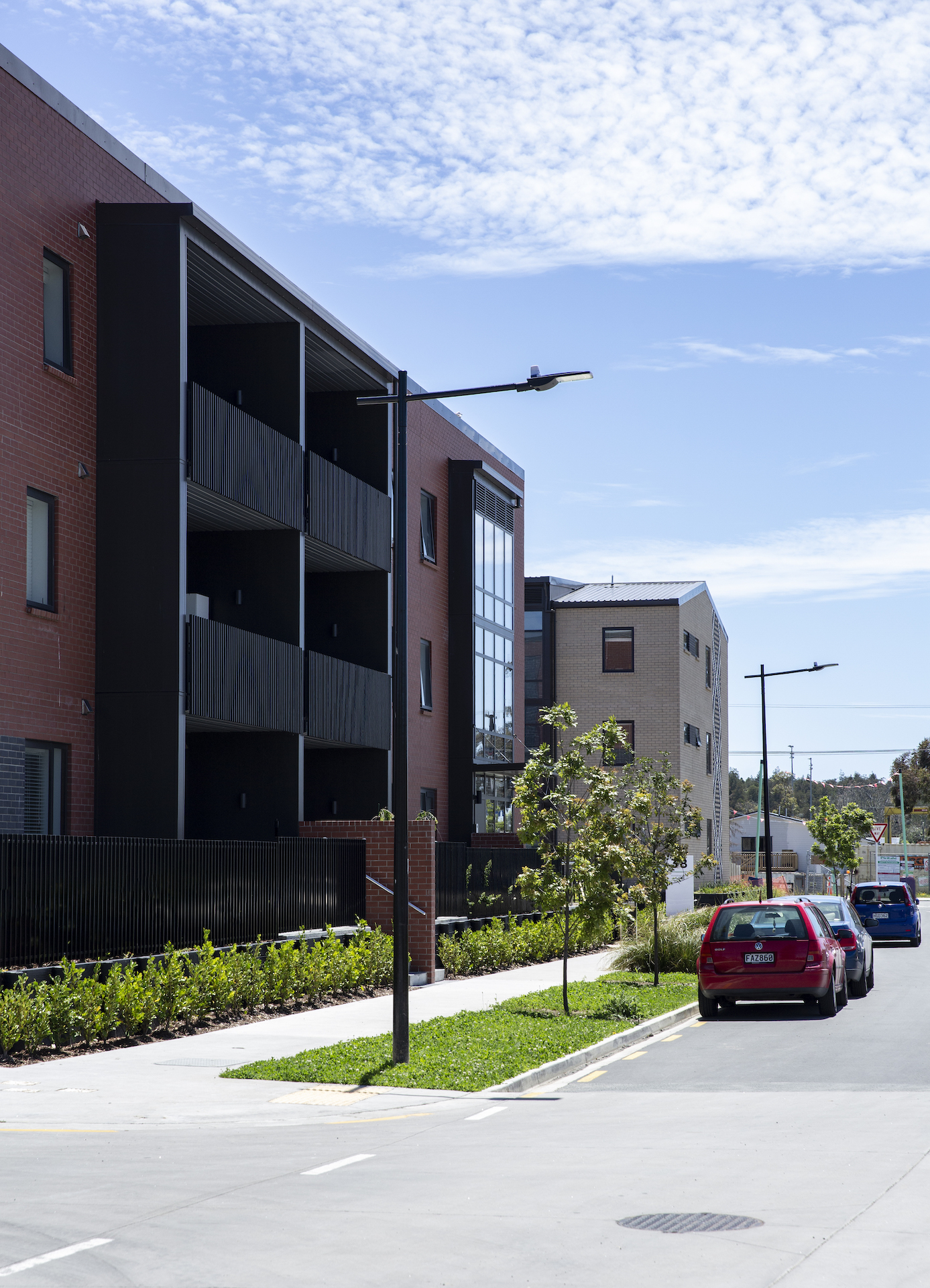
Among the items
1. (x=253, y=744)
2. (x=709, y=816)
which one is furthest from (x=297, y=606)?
(x=709, y=816)

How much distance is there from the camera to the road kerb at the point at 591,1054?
13.6 meters

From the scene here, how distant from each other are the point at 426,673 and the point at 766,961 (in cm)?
1490

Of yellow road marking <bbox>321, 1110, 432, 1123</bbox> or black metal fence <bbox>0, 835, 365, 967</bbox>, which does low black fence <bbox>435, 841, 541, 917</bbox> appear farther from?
yellow road marking <bbox>321, 1110, 432, 1123</bbox>

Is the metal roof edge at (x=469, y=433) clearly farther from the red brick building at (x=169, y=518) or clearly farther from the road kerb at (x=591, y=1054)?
the road kerb at (x=591, y=1054)

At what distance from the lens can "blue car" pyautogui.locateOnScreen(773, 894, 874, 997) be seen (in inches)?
894

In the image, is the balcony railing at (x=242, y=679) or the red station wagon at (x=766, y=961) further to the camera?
the balcony railing at (x=242, y=679)

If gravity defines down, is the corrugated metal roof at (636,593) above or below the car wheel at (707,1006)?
above

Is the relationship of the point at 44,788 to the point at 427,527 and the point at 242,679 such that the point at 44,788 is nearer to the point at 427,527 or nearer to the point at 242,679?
the point at 242,679

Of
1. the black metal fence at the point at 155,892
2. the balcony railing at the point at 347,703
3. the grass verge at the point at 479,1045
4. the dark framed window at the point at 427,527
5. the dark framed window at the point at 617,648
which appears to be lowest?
the grass verge at the point at 479,1045

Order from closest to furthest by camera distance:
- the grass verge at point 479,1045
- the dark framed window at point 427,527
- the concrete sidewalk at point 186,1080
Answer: the concrete sidewalk at point 186,1080 < the grass verge at point 479,1045 < the dark framed window at point 427,527

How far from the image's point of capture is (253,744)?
25.3m

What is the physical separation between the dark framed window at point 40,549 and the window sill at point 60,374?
62.5 inches

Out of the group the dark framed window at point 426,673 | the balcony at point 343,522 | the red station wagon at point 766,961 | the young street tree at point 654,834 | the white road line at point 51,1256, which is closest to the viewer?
the white road line at point 51,1256

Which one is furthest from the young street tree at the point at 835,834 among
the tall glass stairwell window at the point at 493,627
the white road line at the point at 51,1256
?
the white road line at the point at 51,1256
